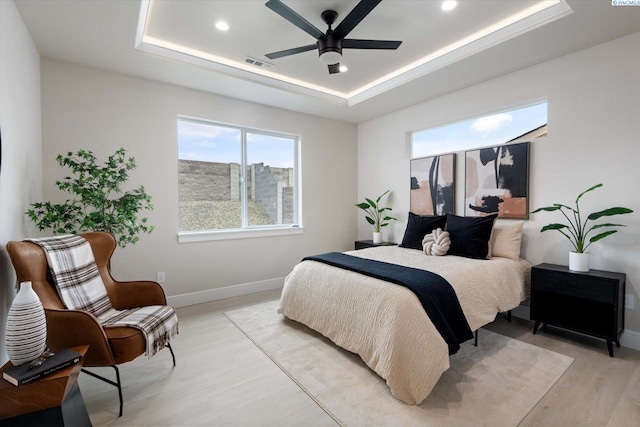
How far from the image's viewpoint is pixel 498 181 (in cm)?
338

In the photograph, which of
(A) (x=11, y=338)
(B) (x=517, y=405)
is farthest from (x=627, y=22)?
(A) (x=11, y=338)

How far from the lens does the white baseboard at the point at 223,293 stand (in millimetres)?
3604

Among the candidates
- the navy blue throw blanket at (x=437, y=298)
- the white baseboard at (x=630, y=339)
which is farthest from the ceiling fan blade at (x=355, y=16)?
the white baseboard at (x=630, y=339)

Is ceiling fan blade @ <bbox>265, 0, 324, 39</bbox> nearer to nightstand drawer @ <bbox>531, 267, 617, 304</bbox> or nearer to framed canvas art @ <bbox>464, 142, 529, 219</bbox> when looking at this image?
framed canvas art @ <bbox>464, 142, 529, 219</bbox>

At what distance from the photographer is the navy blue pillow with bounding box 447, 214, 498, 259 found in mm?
3020

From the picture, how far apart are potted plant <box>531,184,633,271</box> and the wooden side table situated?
3.51m

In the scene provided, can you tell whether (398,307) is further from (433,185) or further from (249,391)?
(433,185)

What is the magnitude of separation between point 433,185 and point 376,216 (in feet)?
3.75

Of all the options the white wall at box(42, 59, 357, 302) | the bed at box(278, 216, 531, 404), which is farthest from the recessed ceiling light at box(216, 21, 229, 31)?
the bed at box(278, 216, 531, 404)

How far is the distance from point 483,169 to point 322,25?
2363 millimetres

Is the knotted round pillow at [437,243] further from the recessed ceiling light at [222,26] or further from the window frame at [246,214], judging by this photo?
the recessed ceiling light at [222,26]

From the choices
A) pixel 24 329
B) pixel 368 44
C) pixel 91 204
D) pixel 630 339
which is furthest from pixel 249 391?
pixel 630 339

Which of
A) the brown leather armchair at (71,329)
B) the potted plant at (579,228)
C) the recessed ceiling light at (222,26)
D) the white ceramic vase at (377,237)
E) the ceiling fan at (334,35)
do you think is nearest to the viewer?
the brown leather armchair at (71,329)

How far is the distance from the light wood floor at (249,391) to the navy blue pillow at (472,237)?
0.86m
